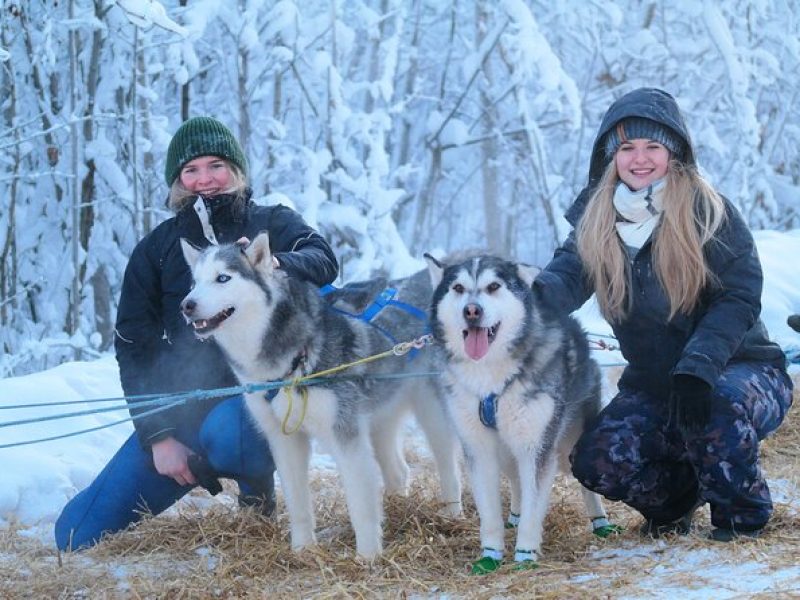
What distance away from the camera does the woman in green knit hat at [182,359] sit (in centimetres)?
325

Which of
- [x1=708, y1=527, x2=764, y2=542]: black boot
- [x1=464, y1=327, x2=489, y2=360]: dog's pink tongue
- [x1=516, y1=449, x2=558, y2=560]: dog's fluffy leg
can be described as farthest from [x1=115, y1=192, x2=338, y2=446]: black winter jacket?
[x1=708, y1=527, x2=764, y2=542]: black boot

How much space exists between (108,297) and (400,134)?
2.93 m

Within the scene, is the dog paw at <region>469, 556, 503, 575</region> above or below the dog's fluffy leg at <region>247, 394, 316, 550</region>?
below

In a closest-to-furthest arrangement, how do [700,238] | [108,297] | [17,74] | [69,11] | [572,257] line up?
1. [700,238]
2. [572,257]
3. [69,11]
4. [17,74]
5. [108,297]

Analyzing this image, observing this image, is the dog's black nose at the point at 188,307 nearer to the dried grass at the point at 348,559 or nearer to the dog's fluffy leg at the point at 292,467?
the dog's fluffy leg at the point at 292,467

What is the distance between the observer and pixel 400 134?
28.2ft

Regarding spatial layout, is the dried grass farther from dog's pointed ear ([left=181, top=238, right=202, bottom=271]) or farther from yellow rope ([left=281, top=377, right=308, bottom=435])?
dog's pointed ear ([left=181, top=238, right=202, bottom=271])

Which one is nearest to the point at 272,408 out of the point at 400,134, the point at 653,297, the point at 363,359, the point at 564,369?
the point at 363,359

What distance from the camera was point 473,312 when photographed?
8.55 ft

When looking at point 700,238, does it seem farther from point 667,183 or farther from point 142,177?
point 142,177

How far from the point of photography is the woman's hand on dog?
3229mm

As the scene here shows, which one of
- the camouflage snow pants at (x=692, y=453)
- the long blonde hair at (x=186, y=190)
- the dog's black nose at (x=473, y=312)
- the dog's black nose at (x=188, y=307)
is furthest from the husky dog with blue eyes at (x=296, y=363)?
the camouflage snow pants at (x=692, y=453)

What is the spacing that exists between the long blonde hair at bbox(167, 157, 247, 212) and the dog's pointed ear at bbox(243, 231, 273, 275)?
503mm

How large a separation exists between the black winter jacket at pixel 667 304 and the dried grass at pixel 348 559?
0.49 meters
